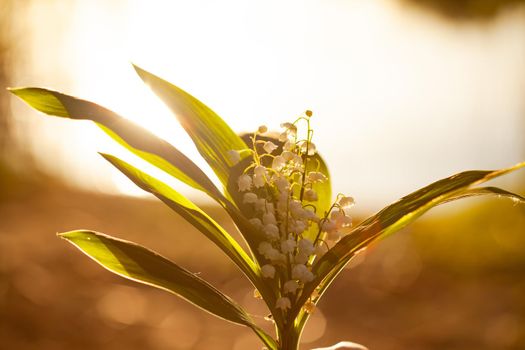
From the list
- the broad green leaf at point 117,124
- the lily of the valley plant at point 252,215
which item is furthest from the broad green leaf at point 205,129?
the broad green leaf at point 117,124

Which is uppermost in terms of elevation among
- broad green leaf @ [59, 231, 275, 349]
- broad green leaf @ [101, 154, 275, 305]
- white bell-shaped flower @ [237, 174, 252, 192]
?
white bell-shaped flower @ [237, 174, 252, 192]

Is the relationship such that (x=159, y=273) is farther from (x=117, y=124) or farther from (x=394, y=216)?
(x=394, y=216)

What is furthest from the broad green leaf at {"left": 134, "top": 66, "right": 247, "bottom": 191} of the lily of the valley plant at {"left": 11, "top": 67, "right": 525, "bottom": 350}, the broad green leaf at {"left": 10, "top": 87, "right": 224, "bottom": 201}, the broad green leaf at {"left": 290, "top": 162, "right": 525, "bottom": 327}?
the broad green leaf at {"left": 290, "top": 162, "right": 525, "bottom": 327}

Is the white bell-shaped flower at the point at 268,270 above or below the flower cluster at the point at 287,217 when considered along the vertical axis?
below

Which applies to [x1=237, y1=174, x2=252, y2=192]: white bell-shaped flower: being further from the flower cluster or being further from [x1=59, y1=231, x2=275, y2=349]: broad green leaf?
[x1=59, y1=231, x2=275, y2=349]: broad green leaf

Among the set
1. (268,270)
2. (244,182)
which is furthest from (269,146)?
(268,270)

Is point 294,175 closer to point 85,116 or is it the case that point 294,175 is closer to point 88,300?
point 85,116

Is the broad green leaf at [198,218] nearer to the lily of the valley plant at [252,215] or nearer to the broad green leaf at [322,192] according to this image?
the lily of the valley plant at [252,215]
